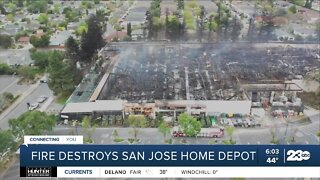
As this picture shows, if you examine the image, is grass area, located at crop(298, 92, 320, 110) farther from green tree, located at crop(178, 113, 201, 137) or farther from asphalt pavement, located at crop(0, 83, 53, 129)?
asphalt pavement, located at crop(0, 83, 53, 129)

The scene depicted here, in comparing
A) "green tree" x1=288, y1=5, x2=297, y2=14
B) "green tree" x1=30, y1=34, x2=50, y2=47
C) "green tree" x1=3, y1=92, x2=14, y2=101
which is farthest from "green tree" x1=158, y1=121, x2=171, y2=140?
"green tree" x1=288, y1=5, x2=297, y2=14

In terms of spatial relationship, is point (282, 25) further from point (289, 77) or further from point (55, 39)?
point (55, 39)

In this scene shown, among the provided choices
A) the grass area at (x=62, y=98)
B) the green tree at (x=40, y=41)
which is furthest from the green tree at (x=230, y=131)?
the green tree at (x=40, y=41)

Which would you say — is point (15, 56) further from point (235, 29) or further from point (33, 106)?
point (235, 29)

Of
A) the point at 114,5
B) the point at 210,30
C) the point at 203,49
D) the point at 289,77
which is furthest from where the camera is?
the point at 114,5

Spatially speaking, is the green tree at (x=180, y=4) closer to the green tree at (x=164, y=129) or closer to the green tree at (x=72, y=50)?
the green tree at (x=72, y=50)

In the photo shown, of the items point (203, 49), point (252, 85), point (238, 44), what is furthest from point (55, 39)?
point (252, 85)
